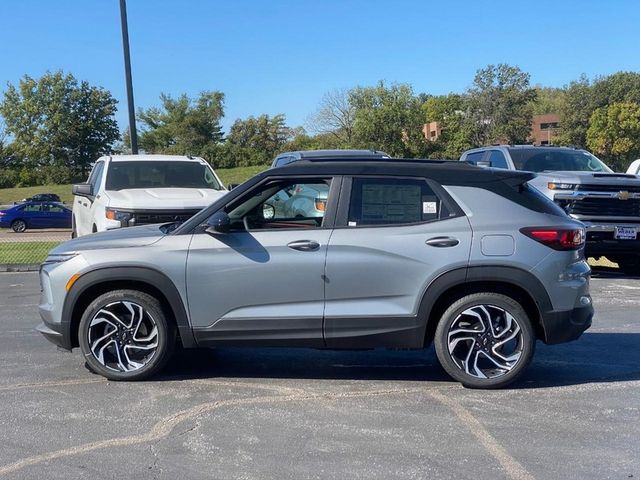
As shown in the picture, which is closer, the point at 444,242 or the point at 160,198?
the point at 444,242

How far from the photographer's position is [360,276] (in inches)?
210

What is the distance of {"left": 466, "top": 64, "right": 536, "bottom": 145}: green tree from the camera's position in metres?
54.5

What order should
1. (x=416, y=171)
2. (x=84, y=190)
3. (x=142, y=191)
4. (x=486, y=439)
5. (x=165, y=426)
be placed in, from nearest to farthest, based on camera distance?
1. (x=486, y=439)
2. (x=165, y=426)
3. (x=416, y=171)
4. (x=142, y=191)
5. (x=84, y=190)

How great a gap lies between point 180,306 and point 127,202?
4.60 m

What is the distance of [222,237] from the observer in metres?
5.41

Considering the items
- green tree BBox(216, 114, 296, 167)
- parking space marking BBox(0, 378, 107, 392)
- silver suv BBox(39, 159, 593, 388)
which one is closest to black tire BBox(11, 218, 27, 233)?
parking space marking BBox(0, 378, 107, 392)

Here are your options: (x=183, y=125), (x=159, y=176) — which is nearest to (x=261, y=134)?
(x=183, y=125)

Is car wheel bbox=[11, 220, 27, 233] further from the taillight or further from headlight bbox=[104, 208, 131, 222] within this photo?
the taillight

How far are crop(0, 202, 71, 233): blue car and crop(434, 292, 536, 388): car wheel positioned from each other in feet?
102

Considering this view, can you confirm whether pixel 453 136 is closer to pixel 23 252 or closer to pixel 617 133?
pixel 617 133

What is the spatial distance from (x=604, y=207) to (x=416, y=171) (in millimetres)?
6806

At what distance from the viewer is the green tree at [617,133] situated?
54.7 meters

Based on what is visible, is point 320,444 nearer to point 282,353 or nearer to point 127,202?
point 282,353

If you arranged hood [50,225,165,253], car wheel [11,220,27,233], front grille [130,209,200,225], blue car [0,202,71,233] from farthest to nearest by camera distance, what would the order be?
car wheel [11,220,27,233]
blue car [0,202,71,233]
front grille [130,209,200,225]
hood [50,225,165,253]
